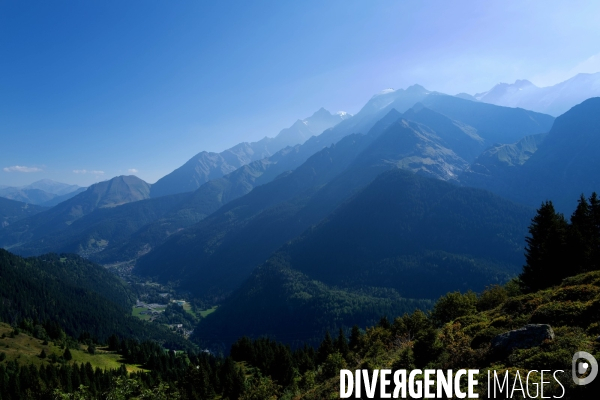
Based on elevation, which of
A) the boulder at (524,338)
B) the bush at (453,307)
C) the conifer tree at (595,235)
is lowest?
the bush at (453,307)

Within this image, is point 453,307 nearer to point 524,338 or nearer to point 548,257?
point 548,257

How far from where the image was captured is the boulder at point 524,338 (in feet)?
78.0

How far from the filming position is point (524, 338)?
2431cm

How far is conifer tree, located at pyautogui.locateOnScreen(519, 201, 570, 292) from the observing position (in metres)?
50.8

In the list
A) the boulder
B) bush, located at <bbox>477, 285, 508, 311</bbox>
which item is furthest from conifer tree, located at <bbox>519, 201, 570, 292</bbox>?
the boulder

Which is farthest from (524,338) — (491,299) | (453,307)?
(491,299)

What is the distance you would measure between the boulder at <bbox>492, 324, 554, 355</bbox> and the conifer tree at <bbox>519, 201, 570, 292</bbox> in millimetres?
35440

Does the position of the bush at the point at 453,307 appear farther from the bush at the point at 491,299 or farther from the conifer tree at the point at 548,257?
the conifer tree at the point at 548,257

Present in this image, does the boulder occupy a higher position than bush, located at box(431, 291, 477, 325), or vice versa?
the boulder

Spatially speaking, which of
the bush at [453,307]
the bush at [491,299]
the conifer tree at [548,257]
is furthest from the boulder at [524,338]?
the bush at [491,299]

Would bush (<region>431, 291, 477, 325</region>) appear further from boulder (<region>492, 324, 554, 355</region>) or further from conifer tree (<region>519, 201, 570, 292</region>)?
boulder (<region>492, 324, 554, 355</region>)

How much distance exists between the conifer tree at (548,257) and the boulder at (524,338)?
35440 millimetres

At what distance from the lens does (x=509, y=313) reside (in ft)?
116

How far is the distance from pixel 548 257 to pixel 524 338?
1499 inches
